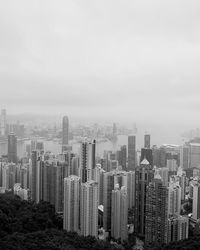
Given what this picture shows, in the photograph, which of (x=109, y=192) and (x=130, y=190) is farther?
(x=130, y=190)

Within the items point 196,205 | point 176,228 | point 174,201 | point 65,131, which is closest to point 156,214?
point 176,228

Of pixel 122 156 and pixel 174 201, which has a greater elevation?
pixel 122 156

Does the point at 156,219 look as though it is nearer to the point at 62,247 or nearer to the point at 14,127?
the point at 62,247

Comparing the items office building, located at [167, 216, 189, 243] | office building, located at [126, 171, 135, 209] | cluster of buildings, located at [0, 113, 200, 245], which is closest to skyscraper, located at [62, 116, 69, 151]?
cluster of buildings, located at [0, 113, 200, 245]

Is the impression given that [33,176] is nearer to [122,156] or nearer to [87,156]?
[87,156]

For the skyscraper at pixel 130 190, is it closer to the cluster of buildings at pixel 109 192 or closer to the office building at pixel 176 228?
the cluster of buildings at pixel 109 192

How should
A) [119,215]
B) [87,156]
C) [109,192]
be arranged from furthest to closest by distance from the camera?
[87,156] < [109,192] < [119,215]

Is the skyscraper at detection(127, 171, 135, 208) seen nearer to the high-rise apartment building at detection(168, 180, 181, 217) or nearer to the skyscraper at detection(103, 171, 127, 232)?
the skyscraper at detection(103, 171, 127, 232)
